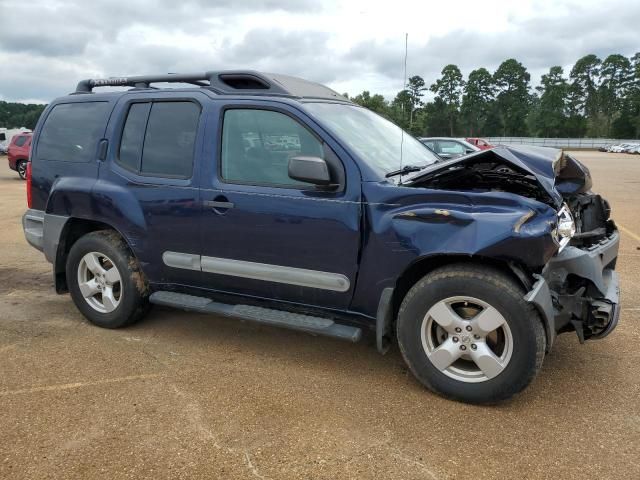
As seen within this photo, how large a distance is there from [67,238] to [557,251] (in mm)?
3804

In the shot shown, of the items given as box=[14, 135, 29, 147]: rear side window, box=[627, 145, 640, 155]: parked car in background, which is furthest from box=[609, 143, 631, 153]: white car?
box=[14, 135, 29, 147]: rear side window

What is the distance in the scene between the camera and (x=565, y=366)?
12.3 ft

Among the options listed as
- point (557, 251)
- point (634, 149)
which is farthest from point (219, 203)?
point (634, 149)

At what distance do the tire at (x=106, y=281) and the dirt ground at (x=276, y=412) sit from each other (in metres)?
0.16

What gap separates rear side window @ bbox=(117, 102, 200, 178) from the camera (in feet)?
13.2

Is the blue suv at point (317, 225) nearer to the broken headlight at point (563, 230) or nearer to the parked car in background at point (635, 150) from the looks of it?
the broken headlight at point (563, 230)

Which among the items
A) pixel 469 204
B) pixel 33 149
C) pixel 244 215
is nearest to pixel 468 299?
pixel 469 204

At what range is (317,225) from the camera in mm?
3494

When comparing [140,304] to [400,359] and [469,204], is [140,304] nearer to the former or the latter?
[400,359]

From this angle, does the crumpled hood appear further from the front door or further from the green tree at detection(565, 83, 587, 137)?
the green tree at detection(565, 83, 587, 137)

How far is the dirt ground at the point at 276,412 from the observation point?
8.77 ft

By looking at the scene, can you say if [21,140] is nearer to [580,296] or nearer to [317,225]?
[317,225]

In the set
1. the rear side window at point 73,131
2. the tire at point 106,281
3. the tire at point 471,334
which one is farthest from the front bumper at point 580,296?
the rear side window at point 73,131

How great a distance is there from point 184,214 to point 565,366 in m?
2.86
